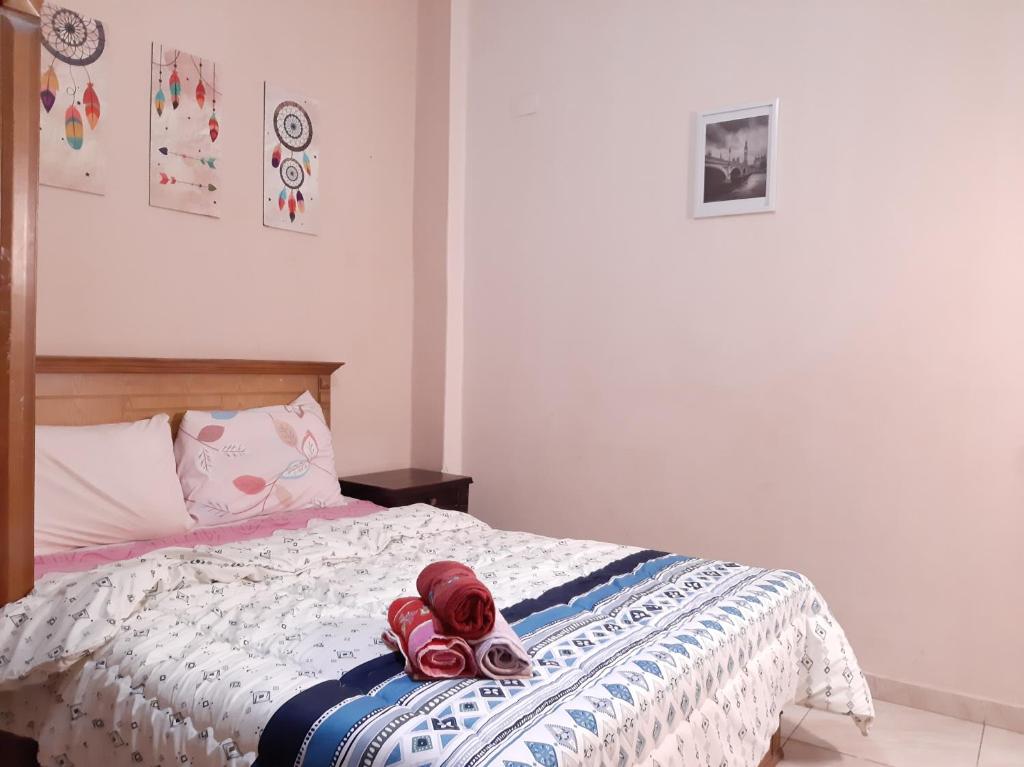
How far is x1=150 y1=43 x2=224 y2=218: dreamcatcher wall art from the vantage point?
2.72m

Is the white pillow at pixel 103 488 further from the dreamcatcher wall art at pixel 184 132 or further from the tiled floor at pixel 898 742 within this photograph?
the tiled floor at pixel 898 742

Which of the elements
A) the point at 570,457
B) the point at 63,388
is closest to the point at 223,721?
the point at 63,388

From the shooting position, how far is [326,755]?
1.21 metres

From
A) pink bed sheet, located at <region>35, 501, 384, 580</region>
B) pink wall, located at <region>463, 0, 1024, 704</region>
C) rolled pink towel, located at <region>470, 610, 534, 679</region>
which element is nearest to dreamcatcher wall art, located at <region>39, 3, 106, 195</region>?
pink bed sheet, located at <region>35, 501, 384, 580</region>

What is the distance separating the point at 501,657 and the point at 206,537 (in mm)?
1303

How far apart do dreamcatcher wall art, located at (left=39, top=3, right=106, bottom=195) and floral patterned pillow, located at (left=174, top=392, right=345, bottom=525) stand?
0.86 meters

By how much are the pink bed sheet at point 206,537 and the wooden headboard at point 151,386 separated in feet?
1.55

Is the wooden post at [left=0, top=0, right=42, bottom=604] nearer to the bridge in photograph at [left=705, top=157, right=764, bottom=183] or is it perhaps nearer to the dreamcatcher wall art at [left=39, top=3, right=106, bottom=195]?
the dreamcatcher wall art at [left=39, top=3, right=106, bottom=195]

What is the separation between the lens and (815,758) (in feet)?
7.56

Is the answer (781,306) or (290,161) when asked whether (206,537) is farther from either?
(781,306)

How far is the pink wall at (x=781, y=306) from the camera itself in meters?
2.58

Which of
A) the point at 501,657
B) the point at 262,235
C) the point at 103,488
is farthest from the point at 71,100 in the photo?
the point at 501,657

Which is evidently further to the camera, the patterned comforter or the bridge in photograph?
the bridge in photograph

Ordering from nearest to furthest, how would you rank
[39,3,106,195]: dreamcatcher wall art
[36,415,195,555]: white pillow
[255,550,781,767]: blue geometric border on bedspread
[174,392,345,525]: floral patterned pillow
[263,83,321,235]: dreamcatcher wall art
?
[255,550,781,767]: blue geometric border on bedspread → [36,415,195,555]: white pillow → [39,3,106,195]: dreamcatcher wall art → [174,392,345,525]: floral patterned pillow → [263,83,321,235]: dreamcatcher wall art
